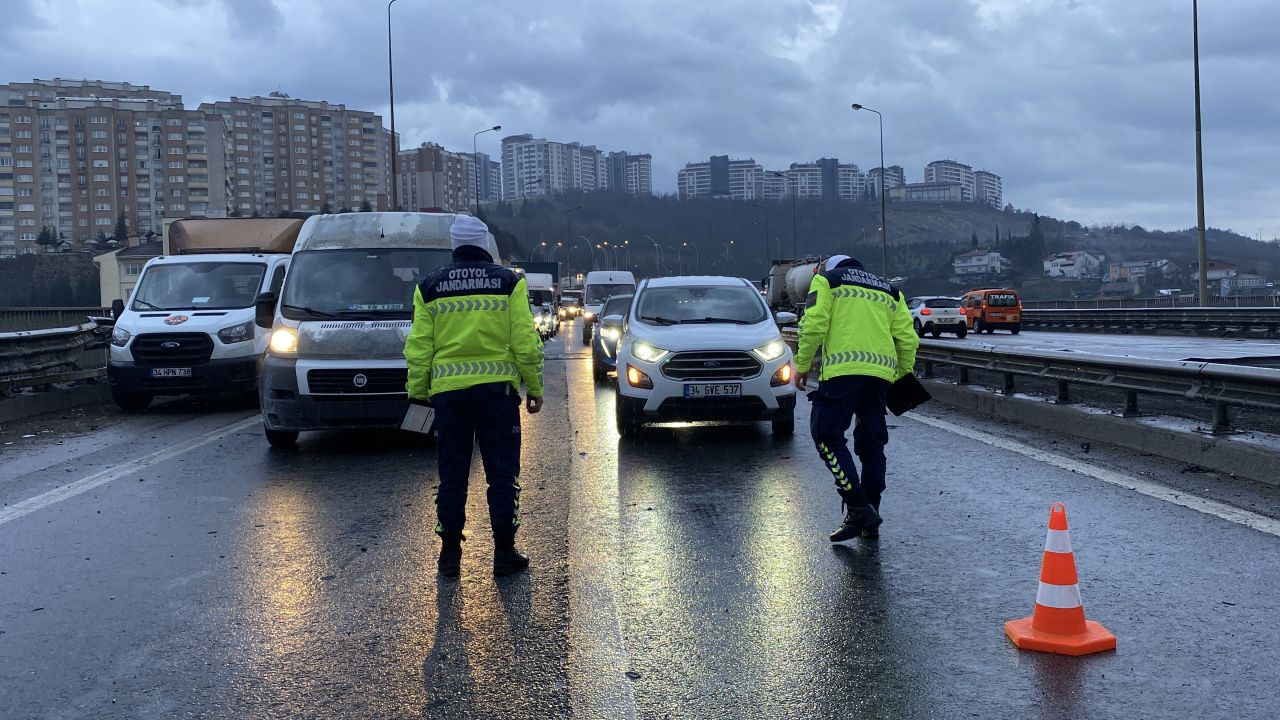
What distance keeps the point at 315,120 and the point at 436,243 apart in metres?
149

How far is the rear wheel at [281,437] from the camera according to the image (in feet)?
34.3

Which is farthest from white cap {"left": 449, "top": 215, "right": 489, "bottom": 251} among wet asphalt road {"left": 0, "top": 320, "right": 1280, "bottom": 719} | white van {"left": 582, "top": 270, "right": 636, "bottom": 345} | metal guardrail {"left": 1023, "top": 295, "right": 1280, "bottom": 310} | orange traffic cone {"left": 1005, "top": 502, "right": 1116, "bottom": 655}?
metal guardrail {"left": 1023, "top": 295, "right": 1280, "bottom": 310}

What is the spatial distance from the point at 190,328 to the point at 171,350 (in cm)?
39

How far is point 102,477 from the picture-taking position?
29.8 feet

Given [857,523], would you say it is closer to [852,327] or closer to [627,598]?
[852,327]

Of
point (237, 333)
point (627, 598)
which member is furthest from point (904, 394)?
point (237, 333)

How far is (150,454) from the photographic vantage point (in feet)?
34.5

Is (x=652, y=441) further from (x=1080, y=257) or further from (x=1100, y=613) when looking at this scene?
(x=1080, y=257)

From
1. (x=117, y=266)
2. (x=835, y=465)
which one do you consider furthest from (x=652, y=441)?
(x=117, y=266)

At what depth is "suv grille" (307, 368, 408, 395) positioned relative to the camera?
985 cm

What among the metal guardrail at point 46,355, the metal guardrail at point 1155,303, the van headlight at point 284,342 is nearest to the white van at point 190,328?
the metal guardrail at point 46,355

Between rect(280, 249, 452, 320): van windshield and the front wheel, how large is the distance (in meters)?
1.11

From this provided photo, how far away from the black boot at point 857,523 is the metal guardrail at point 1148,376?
3559 mm

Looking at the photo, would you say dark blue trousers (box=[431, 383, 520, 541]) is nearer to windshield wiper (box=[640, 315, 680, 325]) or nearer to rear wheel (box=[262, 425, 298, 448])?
rear wheel (box=[262, 425, 298, 448])
